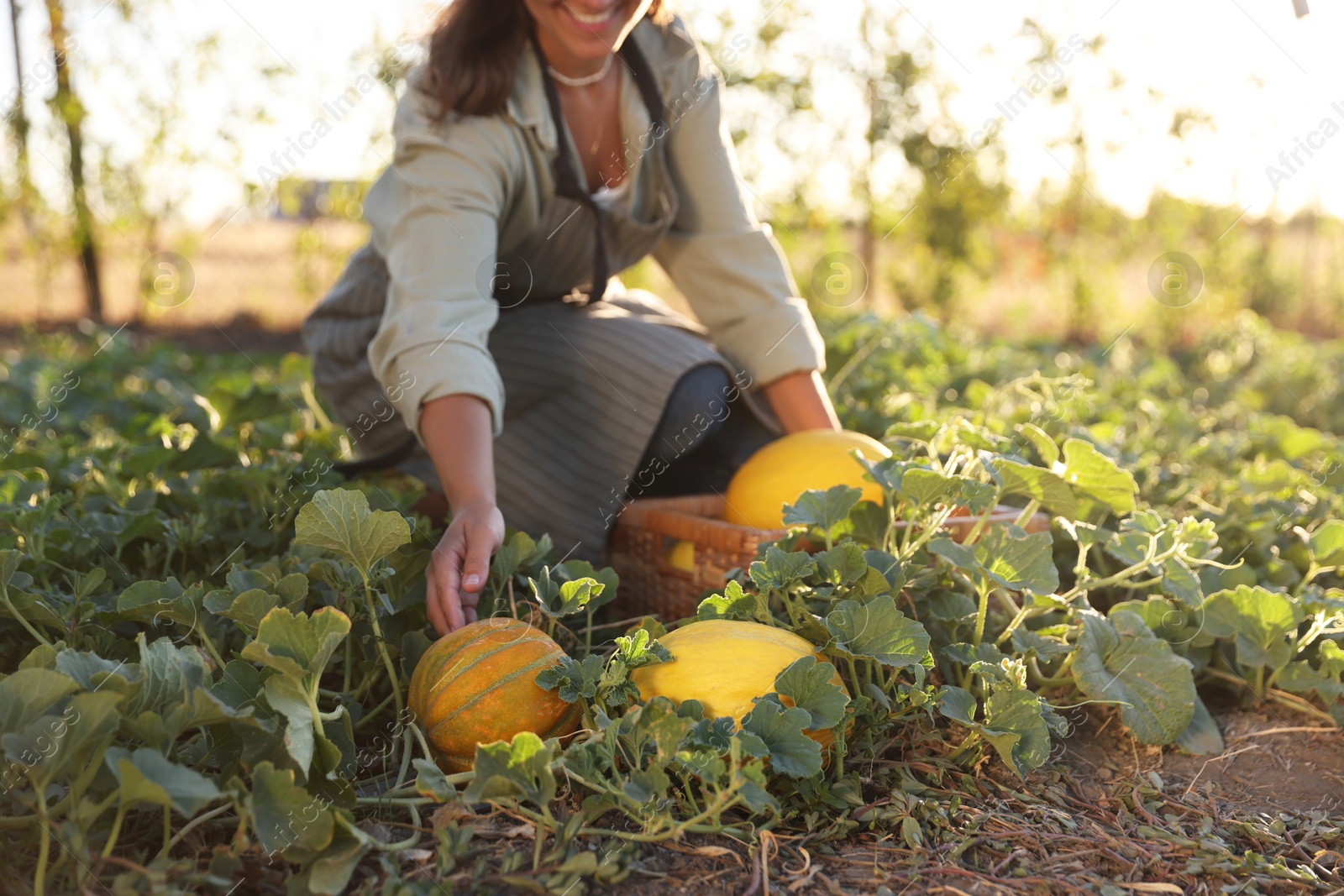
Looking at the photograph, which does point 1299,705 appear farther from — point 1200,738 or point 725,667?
point 725,667

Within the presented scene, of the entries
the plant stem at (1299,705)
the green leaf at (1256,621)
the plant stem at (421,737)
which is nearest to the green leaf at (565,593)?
the plant stem at (421,737)

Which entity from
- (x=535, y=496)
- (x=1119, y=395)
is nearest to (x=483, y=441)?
(x=535, y=496)

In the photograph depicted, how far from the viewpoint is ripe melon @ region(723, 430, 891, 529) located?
6.45 ft

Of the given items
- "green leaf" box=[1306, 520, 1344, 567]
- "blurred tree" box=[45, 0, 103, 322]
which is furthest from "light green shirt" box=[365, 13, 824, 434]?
"blurred tree" box=[45, 0, 103, 322]

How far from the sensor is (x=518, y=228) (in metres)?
2.45

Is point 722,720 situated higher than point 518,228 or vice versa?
point 518,228

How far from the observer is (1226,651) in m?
1.88

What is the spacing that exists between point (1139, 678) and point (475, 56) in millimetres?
1738

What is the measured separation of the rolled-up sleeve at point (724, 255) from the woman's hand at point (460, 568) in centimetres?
100

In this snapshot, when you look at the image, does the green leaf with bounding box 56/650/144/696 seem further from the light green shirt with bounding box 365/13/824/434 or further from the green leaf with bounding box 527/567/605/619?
the light green shirt with bounding box 365/13/824/434

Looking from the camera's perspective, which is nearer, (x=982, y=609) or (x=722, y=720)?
(x=722, y=720)

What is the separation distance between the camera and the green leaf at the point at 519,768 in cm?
115

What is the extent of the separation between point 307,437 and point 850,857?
1982 mm

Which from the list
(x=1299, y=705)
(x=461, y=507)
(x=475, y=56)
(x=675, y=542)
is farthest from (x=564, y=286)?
(x=1299, y=705)
